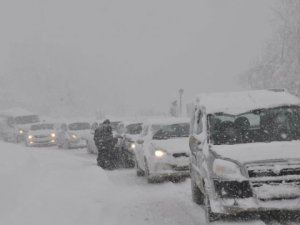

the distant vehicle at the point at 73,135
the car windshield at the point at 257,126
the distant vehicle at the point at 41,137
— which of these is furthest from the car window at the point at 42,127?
the car windshield at the point at 257,126

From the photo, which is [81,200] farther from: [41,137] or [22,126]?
[22,126]

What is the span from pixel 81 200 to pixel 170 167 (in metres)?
4.31

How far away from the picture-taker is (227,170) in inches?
326

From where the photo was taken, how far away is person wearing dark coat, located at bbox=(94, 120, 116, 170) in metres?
20.2

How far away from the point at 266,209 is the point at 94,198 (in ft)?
13.8

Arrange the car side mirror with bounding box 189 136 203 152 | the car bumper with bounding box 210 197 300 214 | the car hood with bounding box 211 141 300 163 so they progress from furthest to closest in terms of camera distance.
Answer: the car side mirror with bounding box 189 136 203 152 < the car hood with bounding box 211 141 300 163 < the car bumper with bounding box 210 197 300 214

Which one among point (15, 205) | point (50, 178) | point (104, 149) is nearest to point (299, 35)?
point (104, 149)

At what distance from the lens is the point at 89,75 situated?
12594 cm

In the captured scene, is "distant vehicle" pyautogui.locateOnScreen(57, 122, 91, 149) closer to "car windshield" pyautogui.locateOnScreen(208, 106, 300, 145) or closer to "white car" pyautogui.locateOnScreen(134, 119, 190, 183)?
"white car" pyautogui.locateOnScreen(134, 119, 190, 183)

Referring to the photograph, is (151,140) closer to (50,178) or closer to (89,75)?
(50,178)

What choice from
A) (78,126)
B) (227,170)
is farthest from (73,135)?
(227,170)

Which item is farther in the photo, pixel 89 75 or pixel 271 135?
pixel 89 75

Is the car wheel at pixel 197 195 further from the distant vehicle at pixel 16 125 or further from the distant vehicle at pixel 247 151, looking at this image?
the distant vehicle at pixel 16 125

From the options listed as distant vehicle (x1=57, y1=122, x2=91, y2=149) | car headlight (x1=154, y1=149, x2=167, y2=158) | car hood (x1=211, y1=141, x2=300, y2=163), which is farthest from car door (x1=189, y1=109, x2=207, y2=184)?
distant vehicle (x1=57, y1=122, x2=91, y2=149)
